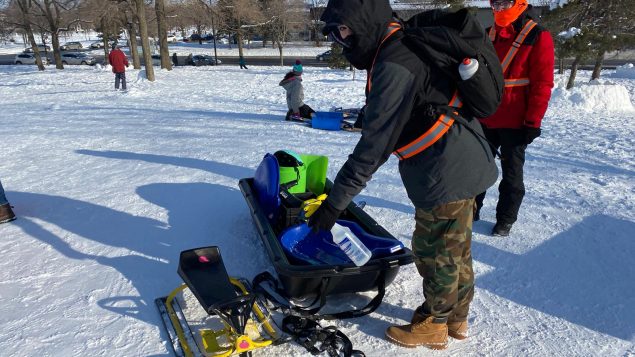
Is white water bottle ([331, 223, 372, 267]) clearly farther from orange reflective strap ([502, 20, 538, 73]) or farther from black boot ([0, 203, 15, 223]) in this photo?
black boot ([0, 203, 15, 223])

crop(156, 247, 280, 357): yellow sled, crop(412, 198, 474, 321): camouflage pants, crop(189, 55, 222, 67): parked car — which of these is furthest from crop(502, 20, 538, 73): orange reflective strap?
crop(189, 55, 222, 67): parked car

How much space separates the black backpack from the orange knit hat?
130 centimetres

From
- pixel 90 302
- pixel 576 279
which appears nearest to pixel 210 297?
pixel 90 302

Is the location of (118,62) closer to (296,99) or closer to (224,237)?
(296,99)

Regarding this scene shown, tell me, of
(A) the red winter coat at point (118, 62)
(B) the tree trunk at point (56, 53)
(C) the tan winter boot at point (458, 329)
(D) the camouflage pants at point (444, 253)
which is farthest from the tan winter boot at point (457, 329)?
(B) the tree trunk at point (56, 53)

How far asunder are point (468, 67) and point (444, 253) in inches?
36.7

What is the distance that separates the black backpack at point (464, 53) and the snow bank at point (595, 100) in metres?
9.63

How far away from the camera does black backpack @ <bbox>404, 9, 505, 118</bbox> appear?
1.91 m

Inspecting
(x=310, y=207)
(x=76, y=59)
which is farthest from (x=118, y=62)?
(x=76, y=59)

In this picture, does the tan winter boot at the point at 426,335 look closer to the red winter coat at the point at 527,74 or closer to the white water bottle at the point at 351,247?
the white water bottle at the point at 351,247

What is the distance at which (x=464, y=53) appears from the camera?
192 centimetres

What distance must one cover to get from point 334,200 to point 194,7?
34226 mm

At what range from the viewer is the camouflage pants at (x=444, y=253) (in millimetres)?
2234

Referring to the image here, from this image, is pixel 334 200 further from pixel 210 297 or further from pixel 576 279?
pixel 576 279
